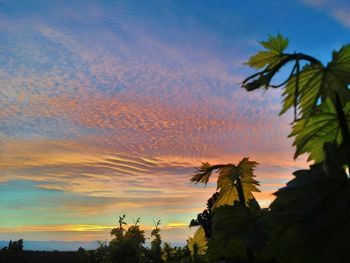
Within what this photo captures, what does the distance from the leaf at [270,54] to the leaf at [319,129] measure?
0.27m

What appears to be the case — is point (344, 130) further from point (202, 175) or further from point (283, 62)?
point (202, 175)

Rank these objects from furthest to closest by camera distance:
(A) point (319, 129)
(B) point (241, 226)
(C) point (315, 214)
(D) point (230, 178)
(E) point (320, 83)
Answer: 1. (D) point (230, 178)
2. (B) point (241, 226)
3. (A) point (319, 129)
4. (E) point (320, 83)
5. (C) point (315, 214)

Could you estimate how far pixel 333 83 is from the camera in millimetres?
1486

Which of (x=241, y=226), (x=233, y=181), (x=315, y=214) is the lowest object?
(x=315, y=214)

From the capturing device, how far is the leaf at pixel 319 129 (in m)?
1.58

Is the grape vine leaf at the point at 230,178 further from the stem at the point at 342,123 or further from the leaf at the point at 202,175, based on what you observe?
the stem at the point at 342,123

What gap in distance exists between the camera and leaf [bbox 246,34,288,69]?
1.67m

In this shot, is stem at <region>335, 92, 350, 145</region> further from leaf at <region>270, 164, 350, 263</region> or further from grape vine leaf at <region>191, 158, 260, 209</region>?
grape vine leaf at <region>191, 158, 260, 209</region>

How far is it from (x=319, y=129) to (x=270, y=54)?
1.20 ft

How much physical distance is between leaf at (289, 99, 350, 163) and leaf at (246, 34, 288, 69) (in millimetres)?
269

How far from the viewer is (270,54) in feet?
5.51

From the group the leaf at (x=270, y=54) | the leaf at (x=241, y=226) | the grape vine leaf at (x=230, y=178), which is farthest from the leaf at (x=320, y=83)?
the grape vine leaf at (x=230, y=178)

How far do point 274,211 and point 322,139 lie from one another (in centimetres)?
50

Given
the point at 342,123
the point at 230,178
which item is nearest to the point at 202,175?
the point at 230,178
